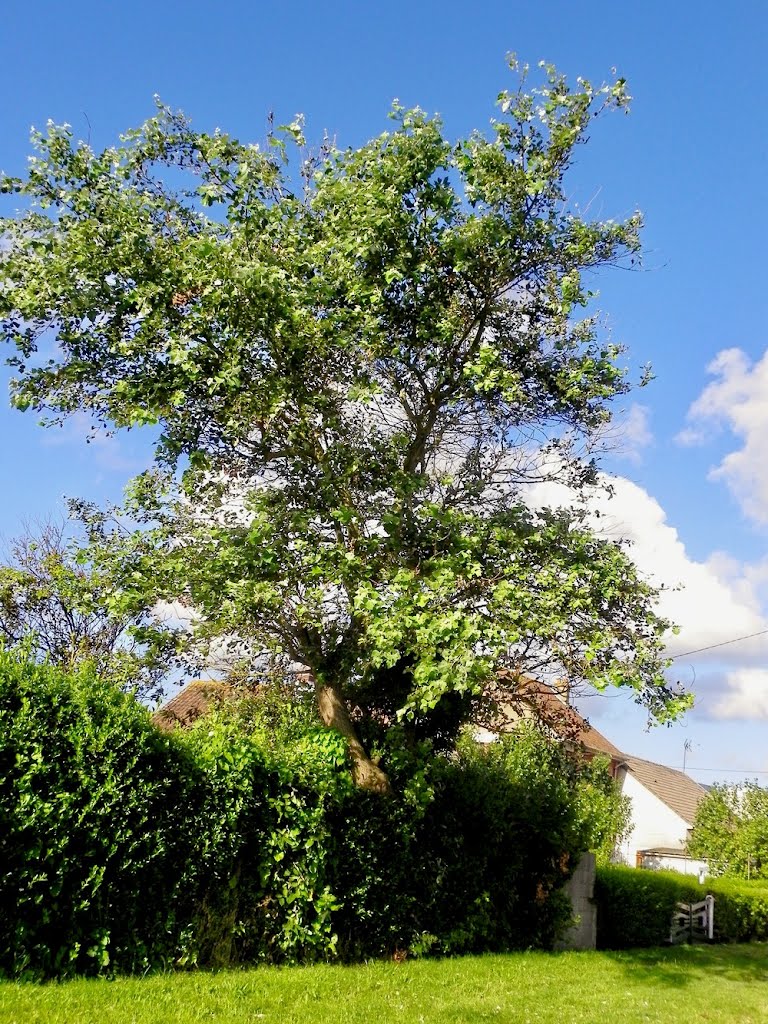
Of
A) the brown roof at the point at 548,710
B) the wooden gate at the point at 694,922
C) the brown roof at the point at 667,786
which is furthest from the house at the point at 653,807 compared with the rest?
the brown roof at the point at 548,710

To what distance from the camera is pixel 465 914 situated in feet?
47.1

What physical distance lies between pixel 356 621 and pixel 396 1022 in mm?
5766

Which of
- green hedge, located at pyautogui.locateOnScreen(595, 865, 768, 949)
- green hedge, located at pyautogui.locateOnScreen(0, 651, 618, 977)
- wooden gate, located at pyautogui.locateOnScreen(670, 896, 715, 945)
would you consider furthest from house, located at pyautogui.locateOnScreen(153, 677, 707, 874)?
green hedge, located at pyautogui.locateOnScreen(0, 651, 618, 977)

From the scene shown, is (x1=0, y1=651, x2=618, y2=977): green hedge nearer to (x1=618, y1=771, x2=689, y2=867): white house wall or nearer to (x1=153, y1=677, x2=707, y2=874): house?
(x1=153, y1=677, x2=707, y2=874): house

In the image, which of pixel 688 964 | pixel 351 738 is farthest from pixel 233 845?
pixel 688 964

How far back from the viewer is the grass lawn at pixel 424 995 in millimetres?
8375

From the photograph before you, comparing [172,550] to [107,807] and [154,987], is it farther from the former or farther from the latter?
[154,987]

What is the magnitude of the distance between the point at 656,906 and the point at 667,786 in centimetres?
4388

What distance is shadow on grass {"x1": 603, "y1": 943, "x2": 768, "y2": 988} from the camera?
49.5 ft

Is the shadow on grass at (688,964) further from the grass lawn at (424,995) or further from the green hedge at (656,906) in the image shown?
the green hedge at (656,906)

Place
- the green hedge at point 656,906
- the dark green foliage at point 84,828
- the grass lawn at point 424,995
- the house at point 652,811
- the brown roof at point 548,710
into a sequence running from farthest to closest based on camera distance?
the house at point 652,811 < the green hedge at point 656,906 < the brown roof at point 548,710 < the dark green foliage at point 84,828 < the grass lawn at point 424,995

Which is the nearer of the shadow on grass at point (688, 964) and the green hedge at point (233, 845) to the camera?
the green hedge at point (233, 845)

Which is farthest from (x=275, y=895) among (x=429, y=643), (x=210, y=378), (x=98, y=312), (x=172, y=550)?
(x=98, y=312)

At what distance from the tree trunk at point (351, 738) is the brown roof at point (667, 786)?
46.7m
